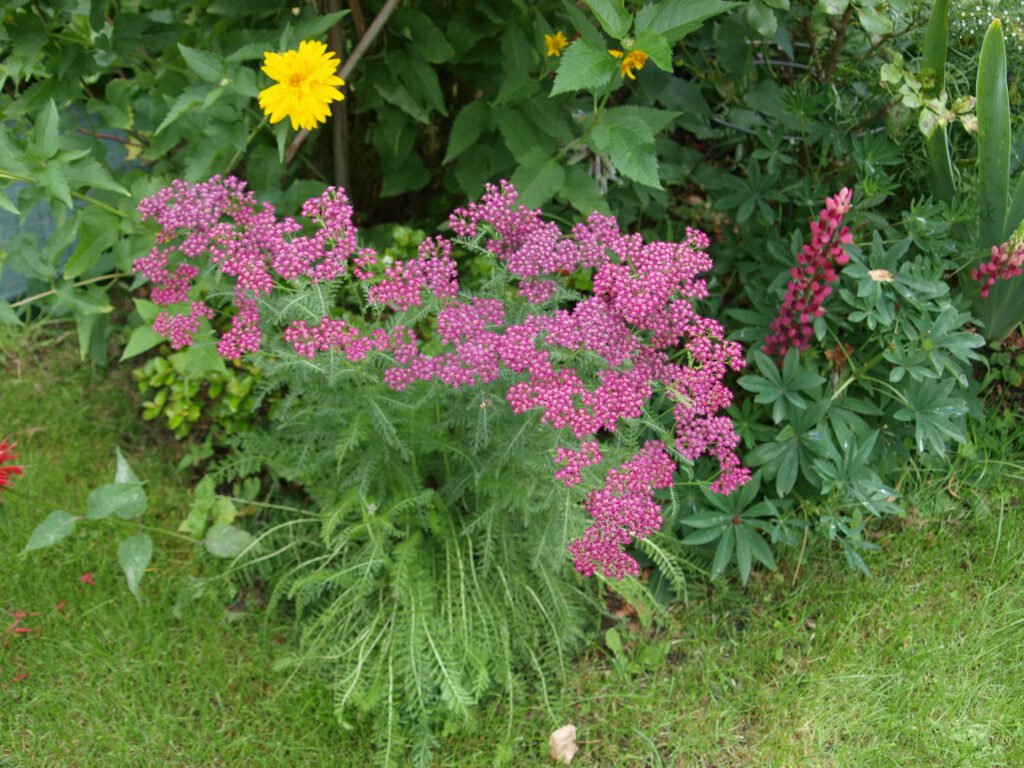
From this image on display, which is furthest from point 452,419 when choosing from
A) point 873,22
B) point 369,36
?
point 873,22

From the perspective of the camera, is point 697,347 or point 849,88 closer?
point 697,347

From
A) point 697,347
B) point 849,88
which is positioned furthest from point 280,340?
point 849,88

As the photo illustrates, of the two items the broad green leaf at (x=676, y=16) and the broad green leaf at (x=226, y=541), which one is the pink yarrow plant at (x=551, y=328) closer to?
the broad green leaf at (x=676, y=16)

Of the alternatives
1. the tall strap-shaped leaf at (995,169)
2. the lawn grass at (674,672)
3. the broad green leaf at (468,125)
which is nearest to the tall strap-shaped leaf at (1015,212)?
the tall strap-shaped leaf at (995,169)

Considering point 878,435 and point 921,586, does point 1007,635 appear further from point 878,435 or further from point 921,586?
point 878,435

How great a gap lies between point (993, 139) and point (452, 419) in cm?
132

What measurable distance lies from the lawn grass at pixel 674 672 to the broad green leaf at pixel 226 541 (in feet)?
0.35

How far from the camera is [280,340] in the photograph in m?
1.69

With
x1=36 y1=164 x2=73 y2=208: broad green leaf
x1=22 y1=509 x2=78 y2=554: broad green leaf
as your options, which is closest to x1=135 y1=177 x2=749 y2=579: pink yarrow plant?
x1=36 y1=164 x2=73 y2=208: broad green leaf

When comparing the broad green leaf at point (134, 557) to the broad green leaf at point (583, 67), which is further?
the broad green leaf at point (134, 557)

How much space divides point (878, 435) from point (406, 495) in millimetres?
1173

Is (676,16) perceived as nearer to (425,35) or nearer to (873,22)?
(873,22)

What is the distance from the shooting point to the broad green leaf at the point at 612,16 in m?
1.55

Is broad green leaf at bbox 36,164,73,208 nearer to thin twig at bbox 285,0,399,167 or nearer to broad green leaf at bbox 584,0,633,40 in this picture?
thin twig at bbox 285,0,399,167
